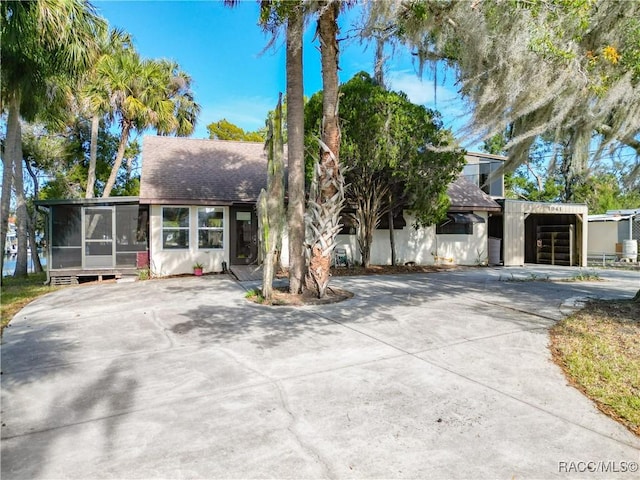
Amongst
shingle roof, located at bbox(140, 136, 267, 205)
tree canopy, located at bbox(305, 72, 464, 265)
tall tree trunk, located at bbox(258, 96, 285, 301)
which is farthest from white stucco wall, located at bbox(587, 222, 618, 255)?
tall tree trunk, located at bbox(258, 96, 285, 301)

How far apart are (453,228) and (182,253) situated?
34.9 ft

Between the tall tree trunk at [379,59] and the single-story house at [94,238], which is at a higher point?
the tall tree trunk at [379,59]

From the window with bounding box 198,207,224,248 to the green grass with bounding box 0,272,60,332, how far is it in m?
4.31

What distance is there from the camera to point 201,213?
12.9 metres

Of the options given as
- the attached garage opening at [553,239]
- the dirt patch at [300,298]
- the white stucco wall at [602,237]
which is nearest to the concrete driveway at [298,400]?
the dirt patch at [300,298]

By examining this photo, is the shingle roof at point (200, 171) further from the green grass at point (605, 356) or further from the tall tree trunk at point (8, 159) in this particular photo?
the green grass at point (605, 356)

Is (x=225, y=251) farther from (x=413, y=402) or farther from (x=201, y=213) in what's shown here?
(x=413, y=402)

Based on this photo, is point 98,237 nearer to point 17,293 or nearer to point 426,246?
point 17,293

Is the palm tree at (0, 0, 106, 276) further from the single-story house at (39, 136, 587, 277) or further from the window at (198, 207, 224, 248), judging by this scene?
the window at (198, 207, 224, 248)

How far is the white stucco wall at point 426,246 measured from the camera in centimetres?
1487

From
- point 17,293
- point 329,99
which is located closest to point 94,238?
point 17,293

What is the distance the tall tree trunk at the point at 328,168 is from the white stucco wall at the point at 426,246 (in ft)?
20.3

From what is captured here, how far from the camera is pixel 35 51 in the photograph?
9273 mm

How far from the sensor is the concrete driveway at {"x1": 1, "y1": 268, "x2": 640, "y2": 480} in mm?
2480
